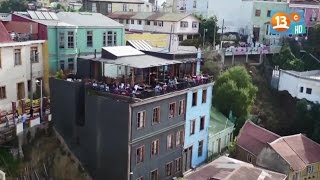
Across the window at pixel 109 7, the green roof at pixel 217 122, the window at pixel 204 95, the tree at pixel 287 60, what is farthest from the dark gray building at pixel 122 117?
the window at pixel 109 7

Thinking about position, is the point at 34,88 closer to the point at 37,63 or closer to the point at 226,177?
the point at 37,63

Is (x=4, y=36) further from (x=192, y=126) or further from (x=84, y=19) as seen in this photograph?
(x=192, y=126)

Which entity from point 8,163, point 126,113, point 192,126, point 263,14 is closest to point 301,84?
point 263,14

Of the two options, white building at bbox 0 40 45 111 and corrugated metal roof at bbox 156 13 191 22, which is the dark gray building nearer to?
white building at bbox 0 40 45 111

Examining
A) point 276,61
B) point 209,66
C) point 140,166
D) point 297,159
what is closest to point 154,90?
point 140,166

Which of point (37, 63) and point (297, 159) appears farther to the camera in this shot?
point (297, 159)

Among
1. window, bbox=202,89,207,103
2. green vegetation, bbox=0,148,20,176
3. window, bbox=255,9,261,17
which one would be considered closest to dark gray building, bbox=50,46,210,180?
window, bbox=202,89,207,103

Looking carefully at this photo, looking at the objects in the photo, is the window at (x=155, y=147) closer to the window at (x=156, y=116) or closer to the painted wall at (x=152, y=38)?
the window at (x=156, y=116)
